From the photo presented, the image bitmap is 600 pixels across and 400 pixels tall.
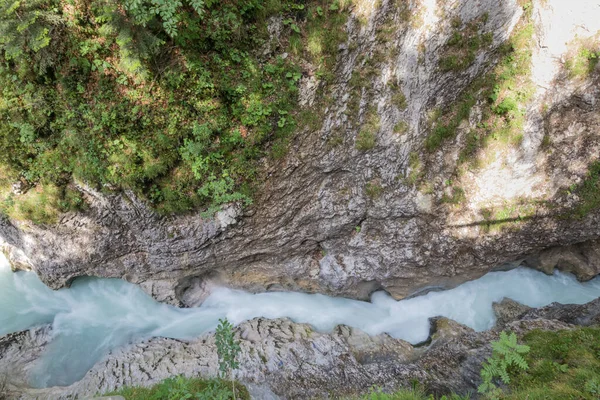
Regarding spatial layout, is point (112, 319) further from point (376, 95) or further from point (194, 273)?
point (376, 95)

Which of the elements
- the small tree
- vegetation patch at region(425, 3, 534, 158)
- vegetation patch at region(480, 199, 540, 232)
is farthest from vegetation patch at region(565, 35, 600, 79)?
the small tree

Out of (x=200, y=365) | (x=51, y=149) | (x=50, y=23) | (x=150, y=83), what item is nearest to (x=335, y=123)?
(x=150, y=83)

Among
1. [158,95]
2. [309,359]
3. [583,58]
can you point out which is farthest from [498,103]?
[309,359]

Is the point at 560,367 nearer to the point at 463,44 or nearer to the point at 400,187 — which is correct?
the point at 400,187

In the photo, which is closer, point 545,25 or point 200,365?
point 545,25

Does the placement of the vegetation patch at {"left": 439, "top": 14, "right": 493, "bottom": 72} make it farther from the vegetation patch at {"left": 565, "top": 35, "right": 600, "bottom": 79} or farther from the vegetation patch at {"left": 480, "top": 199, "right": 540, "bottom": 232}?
the vegetation patch at {"left": 480, "top": 199, "right": 540, "bottom": 232}

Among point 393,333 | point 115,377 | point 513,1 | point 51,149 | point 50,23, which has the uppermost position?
point 513,1

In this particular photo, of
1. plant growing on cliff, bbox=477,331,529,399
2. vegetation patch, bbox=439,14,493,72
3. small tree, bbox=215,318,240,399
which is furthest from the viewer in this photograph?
vegetation patch, bbox=439,14,493,72
